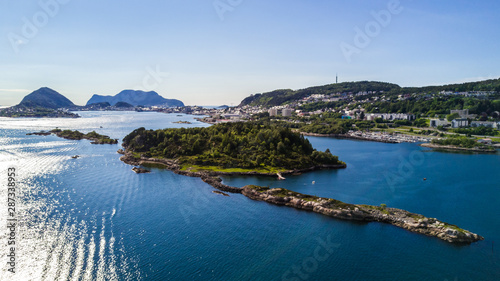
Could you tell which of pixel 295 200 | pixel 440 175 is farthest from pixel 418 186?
pixel 295 200

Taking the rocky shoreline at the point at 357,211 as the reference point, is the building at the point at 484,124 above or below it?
above

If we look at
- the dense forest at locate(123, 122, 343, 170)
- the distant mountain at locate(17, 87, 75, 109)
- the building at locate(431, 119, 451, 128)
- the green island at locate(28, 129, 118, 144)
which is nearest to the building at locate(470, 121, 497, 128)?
the building at locate(431, 119, 451, 128)

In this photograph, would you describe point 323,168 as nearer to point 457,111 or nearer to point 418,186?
point 418,186

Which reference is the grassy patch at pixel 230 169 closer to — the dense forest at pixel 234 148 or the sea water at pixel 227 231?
the dense forest at pixel 234 148

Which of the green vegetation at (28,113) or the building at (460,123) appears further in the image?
the green vegetation at (28,113)

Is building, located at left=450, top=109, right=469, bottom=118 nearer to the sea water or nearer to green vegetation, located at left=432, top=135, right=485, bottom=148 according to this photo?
green vegetation, located at left=432, top=135, right=485, bottom=148

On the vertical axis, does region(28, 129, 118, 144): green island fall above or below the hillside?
below

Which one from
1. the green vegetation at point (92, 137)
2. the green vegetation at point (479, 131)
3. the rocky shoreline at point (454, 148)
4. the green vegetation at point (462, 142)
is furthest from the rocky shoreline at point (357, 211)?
the green vegetation at point (479, 131)

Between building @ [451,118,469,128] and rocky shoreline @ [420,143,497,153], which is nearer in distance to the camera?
rocky shoreline @ [420,143,497,153]
